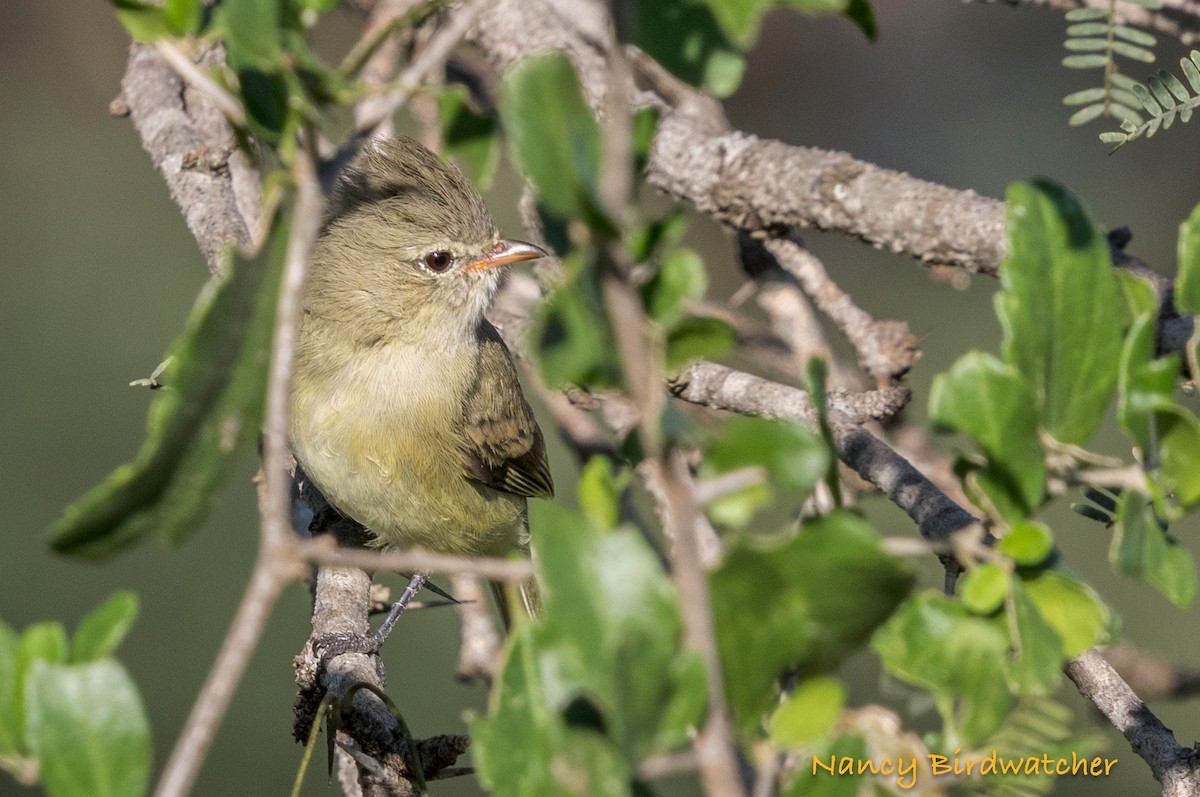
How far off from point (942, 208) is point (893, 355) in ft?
2.18

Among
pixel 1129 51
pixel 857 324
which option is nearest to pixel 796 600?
pixel 1129 51

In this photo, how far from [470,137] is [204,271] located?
7695 mm

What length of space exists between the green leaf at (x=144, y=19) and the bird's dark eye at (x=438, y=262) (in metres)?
3.13

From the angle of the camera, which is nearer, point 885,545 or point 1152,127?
point 885,545

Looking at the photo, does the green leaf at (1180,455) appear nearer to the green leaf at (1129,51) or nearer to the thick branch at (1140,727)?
the thick branch at (1140,727)

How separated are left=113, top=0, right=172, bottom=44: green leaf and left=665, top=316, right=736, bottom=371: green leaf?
2.16 feet

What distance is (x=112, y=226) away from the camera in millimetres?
9141

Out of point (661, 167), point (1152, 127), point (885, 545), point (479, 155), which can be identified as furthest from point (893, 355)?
point (885, 545)

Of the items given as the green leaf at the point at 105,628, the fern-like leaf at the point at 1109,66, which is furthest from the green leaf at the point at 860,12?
the fern-like leaf at the point at 1109,66

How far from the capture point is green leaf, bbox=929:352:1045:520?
126cm

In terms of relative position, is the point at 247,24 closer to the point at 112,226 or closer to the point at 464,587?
the point at 464,587

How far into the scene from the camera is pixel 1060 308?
1.29 meters

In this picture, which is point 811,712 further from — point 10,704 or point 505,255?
point 505,255

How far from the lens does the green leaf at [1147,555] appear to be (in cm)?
130
